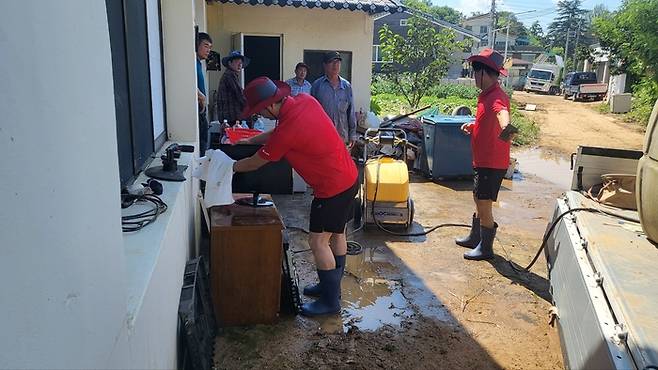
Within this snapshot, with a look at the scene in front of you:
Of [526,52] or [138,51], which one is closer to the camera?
[138,51]

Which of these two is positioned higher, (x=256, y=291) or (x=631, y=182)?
(x=631, y=182)

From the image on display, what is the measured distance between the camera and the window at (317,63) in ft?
28.5

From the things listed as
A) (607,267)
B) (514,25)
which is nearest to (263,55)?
(607,267)

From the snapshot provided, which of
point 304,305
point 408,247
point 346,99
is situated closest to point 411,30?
point 346,99

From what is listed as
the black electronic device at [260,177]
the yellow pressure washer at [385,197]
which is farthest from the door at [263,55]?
the black electronic device at [260,177]

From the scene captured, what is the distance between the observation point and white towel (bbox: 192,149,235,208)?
134 inches

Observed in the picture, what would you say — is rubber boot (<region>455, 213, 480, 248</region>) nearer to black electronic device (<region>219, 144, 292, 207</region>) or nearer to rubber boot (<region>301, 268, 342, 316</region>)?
rubber boot (<region>301, 268, 342, 316</region>)

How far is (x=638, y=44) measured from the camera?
19297mm

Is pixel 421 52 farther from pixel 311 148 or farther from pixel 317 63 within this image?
pixel 311 148

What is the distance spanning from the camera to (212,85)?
8547mm

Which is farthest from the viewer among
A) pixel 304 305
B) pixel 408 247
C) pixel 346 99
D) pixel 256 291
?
pixel 346 99

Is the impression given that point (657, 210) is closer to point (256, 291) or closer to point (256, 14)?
point (256, 291)

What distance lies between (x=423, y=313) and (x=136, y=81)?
265 centimetres

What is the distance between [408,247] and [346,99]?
1.80 m
